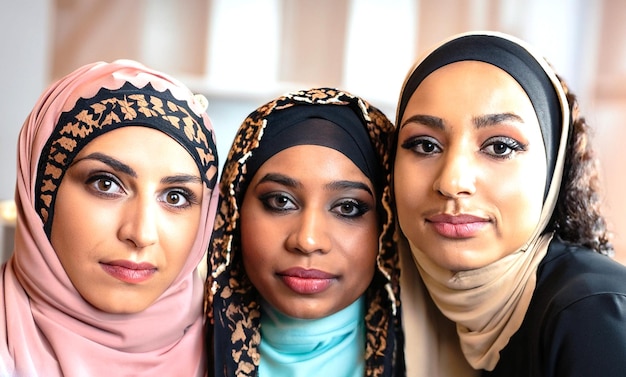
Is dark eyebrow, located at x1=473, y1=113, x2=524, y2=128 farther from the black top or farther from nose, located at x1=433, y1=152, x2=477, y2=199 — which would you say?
the black top

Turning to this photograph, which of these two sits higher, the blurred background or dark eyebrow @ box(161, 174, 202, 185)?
the blurred background

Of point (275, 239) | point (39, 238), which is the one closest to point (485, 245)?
point (275, 239)

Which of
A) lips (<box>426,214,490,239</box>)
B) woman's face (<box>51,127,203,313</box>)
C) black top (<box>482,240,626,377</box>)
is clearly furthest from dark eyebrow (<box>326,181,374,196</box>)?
black top (<box>482,240,626,377</box>)

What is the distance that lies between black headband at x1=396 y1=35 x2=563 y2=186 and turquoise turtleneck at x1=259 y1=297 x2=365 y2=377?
555 millimetres

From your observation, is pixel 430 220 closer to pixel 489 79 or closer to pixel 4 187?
pixel 489 79

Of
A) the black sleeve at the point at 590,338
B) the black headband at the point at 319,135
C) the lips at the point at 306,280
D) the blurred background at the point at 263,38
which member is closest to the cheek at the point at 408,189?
the black headband at the point at 319,135

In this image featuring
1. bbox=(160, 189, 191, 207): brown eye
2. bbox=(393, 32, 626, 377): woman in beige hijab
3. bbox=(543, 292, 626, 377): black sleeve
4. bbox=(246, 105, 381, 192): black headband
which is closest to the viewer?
bbox=(543, 292, 626, 377): black sleeve

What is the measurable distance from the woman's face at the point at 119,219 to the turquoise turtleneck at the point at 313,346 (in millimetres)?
325

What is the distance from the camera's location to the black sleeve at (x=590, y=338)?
1.48 meters

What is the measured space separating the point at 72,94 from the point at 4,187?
190 centimetres

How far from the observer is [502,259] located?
170 cm

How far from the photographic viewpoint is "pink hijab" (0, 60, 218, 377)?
5.41ft

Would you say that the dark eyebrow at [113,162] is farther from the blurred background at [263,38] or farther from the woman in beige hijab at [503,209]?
the blurred background at [263,38]

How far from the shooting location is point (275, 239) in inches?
70.5
